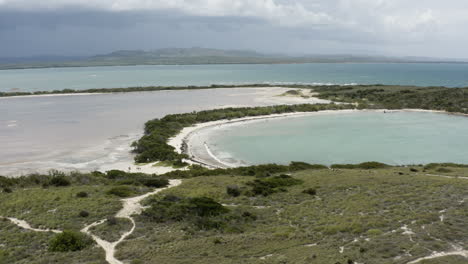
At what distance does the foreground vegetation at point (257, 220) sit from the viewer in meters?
14.0

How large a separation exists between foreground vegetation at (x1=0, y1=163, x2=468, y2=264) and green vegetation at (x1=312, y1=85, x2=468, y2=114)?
56.0m

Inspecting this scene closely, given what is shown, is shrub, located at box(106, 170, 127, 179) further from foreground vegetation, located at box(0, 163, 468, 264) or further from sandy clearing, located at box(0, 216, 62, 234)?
sandy clearing, located at box(0, 216, 62, 234)

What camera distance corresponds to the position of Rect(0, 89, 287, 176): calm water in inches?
1590

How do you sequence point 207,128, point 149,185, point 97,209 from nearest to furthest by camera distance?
point 97,209 → point 149,185 → point 207,128

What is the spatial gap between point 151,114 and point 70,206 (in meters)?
53.8

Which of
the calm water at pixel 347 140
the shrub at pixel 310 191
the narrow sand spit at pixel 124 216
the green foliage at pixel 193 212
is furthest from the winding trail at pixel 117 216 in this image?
the calm water at pixel 347 140

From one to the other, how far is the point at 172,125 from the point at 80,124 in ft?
59.5

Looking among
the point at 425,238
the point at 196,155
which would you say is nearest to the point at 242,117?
the point at 196,155

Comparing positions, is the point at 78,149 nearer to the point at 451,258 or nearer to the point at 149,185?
the point at 149,185

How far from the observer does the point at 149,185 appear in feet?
82.8

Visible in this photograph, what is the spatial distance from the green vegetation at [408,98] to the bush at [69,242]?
239 feet

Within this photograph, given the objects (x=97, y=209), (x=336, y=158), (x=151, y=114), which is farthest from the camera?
(x=151, y=114)

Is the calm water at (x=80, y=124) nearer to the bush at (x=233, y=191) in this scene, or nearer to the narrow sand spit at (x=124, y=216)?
the narrow sand spit at (x=124, y=216)

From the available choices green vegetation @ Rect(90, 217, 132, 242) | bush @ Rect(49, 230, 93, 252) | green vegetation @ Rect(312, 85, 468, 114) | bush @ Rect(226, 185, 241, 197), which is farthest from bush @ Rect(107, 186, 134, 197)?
green vegetation @ Rect(312, 85, 468, 114)
